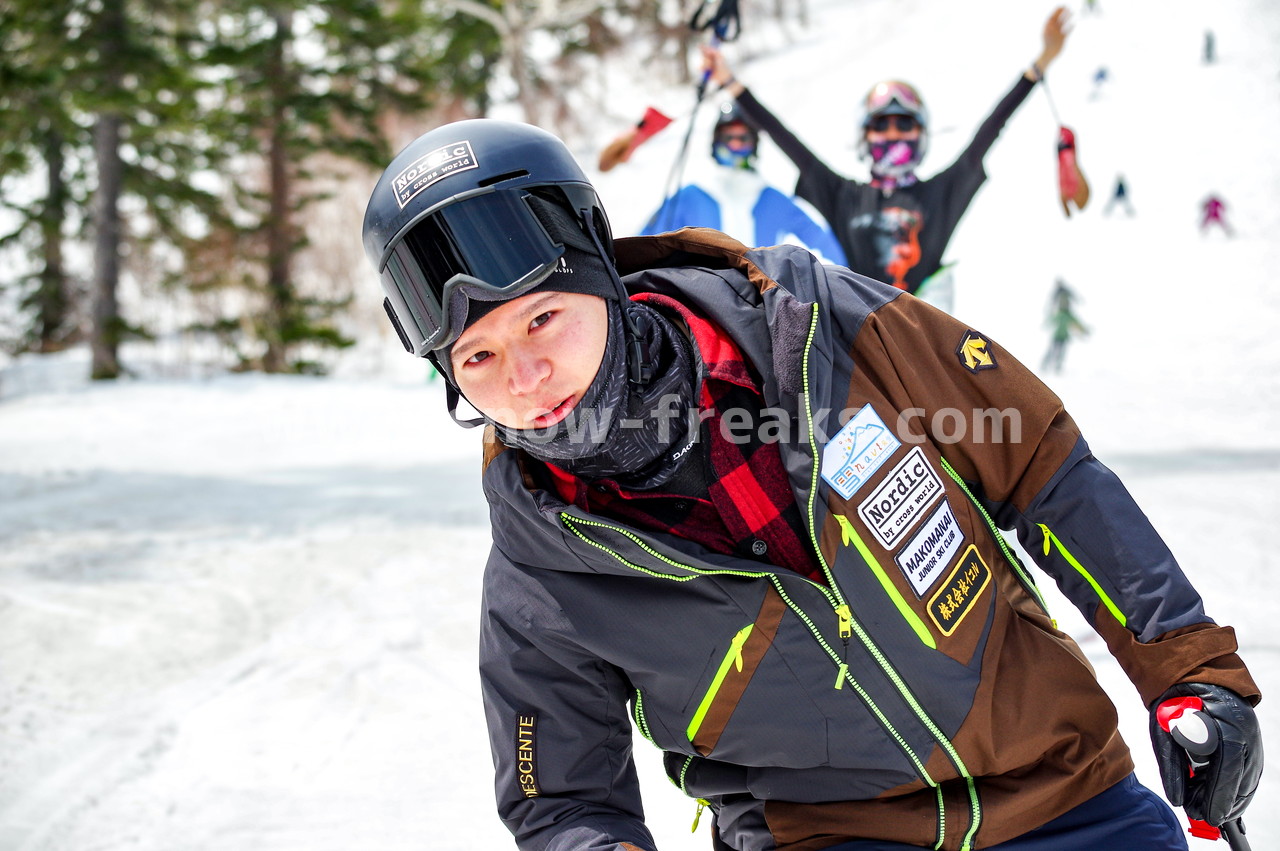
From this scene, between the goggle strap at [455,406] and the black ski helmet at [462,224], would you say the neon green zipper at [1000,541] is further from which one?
the goggle strap at [455,406]

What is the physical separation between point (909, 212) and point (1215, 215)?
16633 mm

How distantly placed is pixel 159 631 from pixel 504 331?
3337 mm

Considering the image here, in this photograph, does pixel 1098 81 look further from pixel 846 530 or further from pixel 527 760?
pixel 527 760

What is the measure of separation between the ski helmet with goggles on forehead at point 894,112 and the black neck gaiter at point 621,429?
332cm

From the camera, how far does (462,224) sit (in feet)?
5.11

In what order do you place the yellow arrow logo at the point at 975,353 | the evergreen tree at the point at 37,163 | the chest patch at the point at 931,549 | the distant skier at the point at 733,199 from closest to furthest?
the chest patch at the point at 931,549, the yellow arrow logo at the point at 975,353, the distant skier at the point at 733,199, the evergreen tree at the point at 37,163

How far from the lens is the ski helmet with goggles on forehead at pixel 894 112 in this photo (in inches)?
173

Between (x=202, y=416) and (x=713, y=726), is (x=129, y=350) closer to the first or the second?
(x=202, y=416)

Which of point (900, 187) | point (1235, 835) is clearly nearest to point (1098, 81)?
point (900, 187)

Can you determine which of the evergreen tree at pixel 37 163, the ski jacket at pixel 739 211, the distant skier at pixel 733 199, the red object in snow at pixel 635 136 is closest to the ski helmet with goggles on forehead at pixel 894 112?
the ski jacket at pixel 739 211

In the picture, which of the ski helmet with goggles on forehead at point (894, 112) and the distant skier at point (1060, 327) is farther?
the distant skier at point (1060, 327)

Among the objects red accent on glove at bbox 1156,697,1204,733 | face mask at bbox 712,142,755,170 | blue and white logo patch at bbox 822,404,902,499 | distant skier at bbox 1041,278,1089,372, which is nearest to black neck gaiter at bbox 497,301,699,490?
blue and white logo patch at bbox 822,404,902,499

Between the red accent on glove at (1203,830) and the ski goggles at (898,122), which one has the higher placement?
the ski goggles at (898,122)

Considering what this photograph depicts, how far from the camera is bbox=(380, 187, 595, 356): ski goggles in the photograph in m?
1.49
